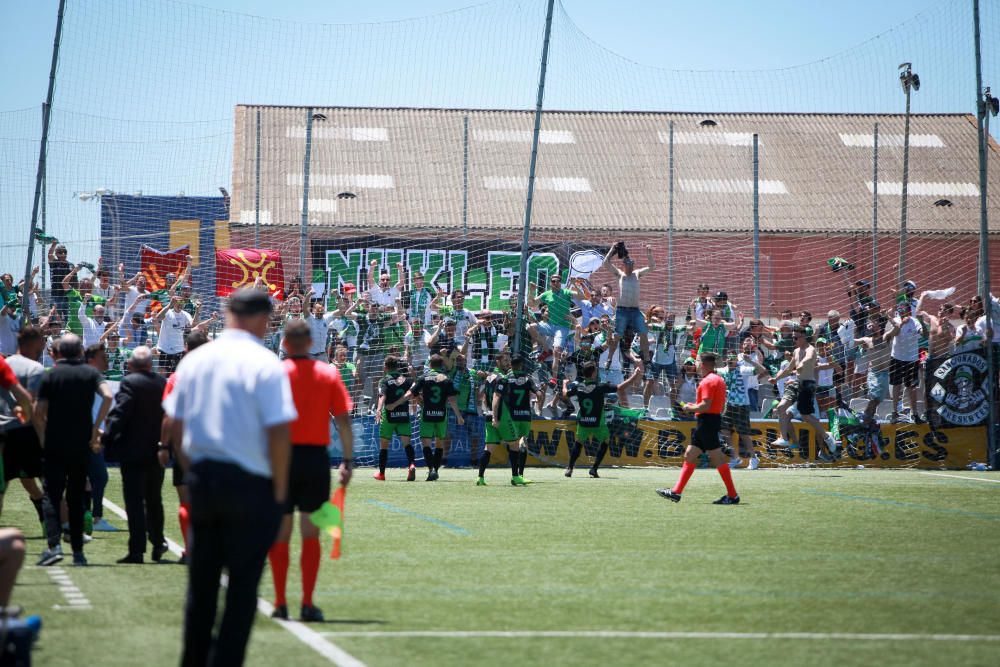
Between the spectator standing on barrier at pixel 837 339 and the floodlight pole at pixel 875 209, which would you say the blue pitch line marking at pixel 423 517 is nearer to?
the spectator standing on barrier at pixel 837 339

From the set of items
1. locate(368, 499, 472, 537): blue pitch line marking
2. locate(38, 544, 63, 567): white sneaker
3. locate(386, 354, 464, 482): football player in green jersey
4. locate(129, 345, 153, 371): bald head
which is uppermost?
locate(129, 345, 153, 371): bald head

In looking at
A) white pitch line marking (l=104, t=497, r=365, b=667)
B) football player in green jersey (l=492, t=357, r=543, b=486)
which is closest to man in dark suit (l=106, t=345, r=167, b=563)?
white pitch line marking (l=104, t=497, r=365, b=667)

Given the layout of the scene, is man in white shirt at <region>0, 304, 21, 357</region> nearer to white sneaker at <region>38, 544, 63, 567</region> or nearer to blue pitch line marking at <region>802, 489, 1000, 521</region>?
white sneaker at <region>38, 544, 63, 567</region>

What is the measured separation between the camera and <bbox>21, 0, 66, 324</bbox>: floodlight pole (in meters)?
19.8

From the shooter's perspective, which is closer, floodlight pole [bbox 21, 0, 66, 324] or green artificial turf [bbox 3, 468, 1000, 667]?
green artificial turf [bbox 3, 468, 1000, 667]

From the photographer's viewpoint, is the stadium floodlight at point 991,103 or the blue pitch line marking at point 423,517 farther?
the stadium floodlight at point 991,103

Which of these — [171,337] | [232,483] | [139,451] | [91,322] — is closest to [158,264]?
[171,337]

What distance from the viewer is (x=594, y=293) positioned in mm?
24469

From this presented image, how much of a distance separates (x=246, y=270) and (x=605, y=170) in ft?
45.3

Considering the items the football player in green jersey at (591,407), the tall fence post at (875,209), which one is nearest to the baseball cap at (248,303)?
the football player in green jersey at (591,407)

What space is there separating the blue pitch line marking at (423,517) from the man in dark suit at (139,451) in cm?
309

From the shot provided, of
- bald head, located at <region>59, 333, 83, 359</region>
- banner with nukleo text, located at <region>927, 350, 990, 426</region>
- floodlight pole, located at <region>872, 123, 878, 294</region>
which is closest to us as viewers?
bald head, located at <region>59, 333, 83, 359</region>

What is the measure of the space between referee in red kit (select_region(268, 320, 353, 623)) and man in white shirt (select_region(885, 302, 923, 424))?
55.7 feet

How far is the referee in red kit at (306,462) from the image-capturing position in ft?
25.2
